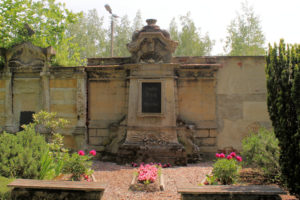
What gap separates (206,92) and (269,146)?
3.27 metres

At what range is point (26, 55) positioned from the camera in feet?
33.2

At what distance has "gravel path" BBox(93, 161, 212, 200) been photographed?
5477mm

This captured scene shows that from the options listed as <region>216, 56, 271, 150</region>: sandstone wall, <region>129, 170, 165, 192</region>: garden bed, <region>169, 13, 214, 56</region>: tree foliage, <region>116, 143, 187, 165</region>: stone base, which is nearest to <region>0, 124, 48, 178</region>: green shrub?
<region>129, 170, 165, 192</region>: garden bed

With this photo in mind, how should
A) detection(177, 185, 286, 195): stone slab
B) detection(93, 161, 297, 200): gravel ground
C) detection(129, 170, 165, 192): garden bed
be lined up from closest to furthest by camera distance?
detection(177, 185, 286, 195): stone slab, detection(93, 161, 297, 200): gravel ground, detection(129, 170, 165, 192): garden bed

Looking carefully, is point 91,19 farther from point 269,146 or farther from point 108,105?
point 269,146

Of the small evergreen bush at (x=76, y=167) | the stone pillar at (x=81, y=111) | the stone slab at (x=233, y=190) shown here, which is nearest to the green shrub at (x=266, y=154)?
the stone slab at (x=233, y=190)

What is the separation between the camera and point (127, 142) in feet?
28.6

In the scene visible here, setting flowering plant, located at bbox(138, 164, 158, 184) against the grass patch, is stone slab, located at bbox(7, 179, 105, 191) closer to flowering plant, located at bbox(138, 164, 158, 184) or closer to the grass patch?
the grass patch

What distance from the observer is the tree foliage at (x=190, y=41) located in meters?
23.8

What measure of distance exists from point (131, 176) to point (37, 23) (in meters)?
11.7

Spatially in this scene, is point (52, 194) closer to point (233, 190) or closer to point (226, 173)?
point (233, 190)

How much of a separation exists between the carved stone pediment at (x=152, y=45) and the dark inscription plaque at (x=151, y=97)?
89 cm

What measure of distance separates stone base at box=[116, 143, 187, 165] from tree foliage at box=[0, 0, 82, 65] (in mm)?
5313

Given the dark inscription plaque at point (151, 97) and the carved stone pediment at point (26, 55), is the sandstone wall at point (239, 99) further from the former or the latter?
the carved stone pediment at point (26, 55)
